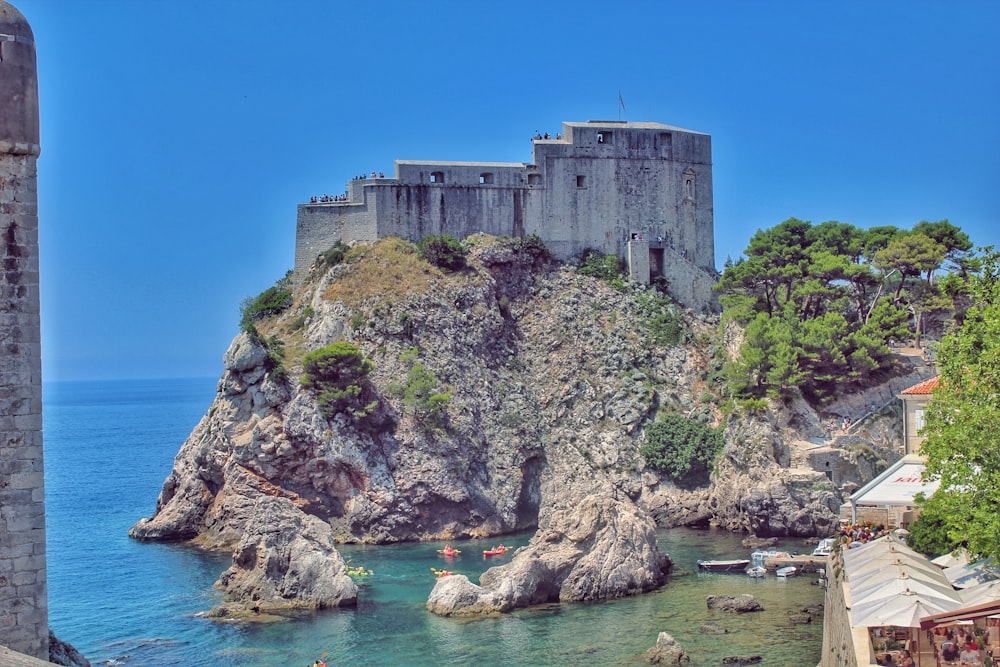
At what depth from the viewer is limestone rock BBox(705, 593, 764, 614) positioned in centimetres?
3275

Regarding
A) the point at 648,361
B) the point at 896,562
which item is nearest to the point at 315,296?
the point at 648,361

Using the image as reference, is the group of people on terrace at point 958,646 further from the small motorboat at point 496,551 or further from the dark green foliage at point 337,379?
the dark green foliage at point 337,379

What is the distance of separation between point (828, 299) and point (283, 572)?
29652 millimetres

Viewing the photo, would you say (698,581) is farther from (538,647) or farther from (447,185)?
(447,185)

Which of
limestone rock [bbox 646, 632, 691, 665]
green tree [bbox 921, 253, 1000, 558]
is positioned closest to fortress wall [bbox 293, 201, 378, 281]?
limestone rock [bbox 646, 632, 691, 665]

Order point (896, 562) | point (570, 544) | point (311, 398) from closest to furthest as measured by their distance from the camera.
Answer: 1. point (896, 562)
2. point (570, 544)
3. point (311, 398)

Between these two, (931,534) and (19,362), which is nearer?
(19,362)

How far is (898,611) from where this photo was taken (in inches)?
736

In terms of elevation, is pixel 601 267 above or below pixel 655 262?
below

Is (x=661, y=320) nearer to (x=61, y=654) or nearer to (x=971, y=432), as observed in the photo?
(x=971, y=432)

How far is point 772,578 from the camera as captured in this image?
37.1 metres

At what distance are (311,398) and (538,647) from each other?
20.0 meters

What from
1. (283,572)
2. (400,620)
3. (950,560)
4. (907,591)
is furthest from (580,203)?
(907,591)

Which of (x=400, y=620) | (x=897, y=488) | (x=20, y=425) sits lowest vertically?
(x=400, y=620)
